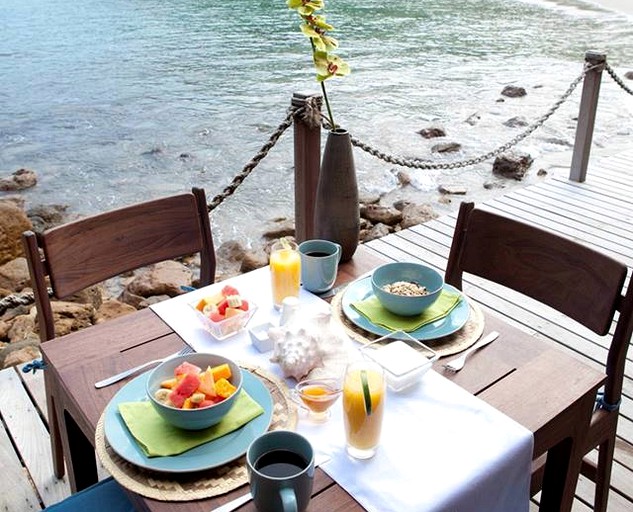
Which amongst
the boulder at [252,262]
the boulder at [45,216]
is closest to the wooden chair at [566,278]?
the boulder at [252,262]

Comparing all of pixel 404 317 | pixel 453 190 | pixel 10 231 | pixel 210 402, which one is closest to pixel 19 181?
pixel 10 231

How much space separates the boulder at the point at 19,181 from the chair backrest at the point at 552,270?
5783mm

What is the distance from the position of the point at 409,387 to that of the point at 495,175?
4.86 metres

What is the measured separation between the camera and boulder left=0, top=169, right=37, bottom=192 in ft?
20.6

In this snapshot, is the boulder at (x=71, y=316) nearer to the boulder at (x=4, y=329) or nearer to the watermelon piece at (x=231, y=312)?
the boulder at (x=4, y=329)

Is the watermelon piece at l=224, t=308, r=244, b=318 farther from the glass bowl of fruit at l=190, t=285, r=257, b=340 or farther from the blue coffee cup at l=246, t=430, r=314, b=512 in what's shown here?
the blue coffee cup at l=246, t=430, r=314, b=512

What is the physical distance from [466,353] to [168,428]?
0.53 m

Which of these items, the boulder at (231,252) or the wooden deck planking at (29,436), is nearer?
the wooden deck planking at (29,436)

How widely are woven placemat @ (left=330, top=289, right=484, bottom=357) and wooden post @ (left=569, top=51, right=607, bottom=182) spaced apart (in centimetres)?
273

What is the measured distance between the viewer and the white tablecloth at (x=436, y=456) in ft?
2.81

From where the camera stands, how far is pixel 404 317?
1.25 m

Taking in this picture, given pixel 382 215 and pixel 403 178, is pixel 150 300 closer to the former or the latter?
pixel 382 215

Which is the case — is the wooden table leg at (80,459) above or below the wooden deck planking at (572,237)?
above

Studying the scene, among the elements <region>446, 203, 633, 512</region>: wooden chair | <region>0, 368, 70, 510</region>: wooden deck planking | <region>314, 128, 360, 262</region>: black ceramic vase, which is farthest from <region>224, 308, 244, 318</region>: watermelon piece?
<region>0, 368, 70, 510</region>: wooden deck planking
